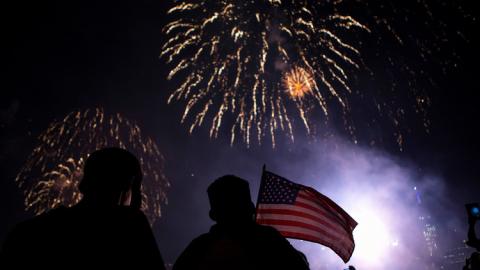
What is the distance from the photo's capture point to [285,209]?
7.38m

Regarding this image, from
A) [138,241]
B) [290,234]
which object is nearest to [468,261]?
[290,234]

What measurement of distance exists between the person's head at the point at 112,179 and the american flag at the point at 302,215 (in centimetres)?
496

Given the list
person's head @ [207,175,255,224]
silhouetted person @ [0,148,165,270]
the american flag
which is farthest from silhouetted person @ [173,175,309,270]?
the american flag

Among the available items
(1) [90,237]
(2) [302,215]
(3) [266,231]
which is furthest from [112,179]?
(2) [302,215]

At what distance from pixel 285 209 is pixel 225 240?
15.6 feet

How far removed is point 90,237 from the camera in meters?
1.99

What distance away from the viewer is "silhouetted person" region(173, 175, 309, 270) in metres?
2.70

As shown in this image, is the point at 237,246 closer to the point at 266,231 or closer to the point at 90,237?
the point at 266,231

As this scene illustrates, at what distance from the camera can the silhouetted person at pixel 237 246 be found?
270cm

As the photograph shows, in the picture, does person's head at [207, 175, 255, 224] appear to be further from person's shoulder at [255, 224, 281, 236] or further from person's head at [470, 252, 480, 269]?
person's head at [470, 252, 480, 269]

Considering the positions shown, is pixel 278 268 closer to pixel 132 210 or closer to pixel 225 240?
pixel 225 240

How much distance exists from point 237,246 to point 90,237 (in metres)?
1.21

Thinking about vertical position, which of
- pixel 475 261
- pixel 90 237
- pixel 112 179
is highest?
pixel 112 179

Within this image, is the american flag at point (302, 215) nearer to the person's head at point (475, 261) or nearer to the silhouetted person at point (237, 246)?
the person's head at point (475, 261)
